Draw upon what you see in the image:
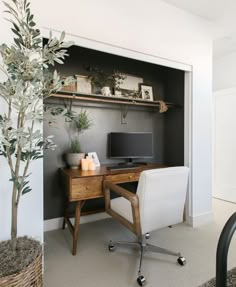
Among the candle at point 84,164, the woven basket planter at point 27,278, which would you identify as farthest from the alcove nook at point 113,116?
the woven basket planter at point 27,278

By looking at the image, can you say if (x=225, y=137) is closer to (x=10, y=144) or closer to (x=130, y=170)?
(x=130, y=170)

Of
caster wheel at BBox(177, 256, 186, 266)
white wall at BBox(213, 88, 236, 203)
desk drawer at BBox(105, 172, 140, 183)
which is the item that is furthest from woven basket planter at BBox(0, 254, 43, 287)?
white wall at BBox(213, 88, 236, 203)

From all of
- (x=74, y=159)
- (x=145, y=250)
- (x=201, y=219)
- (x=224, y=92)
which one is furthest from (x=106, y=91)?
(x=224, y=92)

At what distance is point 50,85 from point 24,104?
236 millimetres

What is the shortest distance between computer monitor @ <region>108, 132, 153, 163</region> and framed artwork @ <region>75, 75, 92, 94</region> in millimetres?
650

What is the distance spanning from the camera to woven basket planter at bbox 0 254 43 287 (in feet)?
3.59

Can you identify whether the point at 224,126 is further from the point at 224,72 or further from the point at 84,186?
the point at 84,186

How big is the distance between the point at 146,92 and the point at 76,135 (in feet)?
3.99

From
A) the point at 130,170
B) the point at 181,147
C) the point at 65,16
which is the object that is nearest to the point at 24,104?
the point at 65,16

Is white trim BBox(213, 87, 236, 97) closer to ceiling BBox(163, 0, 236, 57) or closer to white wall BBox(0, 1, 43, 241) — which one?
ceiling BBox(163, 0, 236, 57)

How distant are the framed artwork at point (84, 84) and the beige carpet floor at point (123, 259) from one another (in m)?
1.74

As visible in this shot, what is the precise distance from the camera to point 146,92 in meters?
3.05

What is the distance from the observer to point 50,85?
1378mm

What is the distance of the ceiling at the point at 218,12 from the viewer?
7.86 ft
